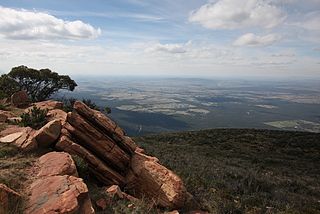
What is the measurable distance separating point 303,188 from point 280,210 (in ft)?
24.3

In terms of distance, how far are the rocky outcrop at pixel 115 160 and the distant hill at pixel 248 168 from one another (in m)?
1.81

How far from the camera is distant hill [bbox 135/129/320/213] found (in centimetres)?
1343

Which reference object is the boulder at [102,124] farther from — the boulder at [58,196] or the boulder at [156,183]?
the boulder at [58,196]

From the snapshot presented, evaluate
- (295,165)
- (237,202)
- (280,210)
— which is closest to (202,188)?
(237,202)

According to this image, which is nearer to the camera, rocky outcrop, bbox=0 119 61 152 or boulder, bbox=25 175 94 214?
boulder, bbox=25 175 94 214

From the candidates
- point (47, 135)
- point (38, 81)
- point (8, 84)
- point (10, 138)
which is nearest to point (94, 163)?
point (47, 135)

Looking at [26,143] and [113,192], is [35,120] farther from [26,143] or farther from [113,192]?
[113,192]

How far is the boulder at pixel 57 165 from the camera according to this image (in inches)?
380

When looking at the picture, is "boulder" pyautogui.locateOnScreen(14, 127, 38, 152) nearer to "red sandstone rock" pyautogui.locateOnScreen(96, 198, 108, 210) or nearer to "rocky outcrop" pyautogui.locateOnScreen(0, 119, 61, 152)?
"rocky outcrop" pyautogui.locateOnScreen(0, 119, 61, 152)

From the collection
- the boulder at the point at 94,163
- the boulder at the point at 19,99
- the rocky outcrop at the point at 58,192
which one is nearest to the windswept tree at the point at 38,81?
the boulder at the point at 19,99

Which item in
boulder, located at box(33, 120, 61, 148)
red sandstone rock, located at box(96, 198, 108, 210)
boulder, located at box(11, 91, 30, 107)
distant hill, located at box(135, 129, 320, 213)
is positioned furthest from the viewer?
boulder, located at box(11, 91, 30, 107)

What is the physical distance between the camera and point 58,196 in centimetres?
807

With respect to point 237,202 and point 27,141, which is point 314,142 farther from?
point 27,141

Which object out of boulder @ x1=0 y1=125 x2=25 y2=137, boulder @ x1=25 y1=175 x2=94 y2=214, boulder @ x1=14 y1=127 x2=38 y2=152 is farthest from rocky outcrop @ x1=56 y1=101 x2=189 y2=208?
boulder @ x1=0 y1=125 x2=25 y2=137
